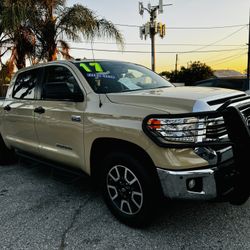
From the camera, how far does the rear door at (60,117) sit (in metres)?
3.30

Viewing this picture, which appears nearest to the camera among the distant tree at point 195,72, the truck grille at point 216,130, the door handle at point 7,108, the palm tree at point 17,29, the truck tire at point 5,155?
the truck grille at point 216,130

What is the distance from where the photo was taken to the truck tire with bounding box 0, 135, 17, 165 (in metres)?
5.26

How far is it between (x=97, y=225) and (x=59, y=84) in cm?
171

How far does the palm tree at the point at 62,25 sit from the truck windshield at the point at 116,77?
769cm

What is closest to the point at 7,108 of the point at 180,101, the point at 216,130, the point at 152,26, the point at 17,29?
the point at 180,101

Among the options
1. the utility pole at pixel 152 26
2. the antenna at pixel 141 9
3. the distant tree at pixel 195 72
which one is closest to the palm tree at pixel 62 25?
the utility pole at pixel 152 26

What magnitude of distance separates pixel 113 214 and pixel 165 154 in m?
1.12

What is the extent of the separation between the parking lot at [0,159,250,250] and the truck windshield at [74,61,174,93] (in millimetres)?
1457

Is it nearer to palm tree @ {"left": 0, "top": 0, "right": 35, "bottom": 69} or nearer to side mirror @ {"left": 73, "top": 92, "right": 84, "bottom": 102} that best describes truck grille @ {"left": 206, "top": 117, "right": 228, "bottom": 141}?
side mirror @ {"left": 73, "top": 92, "right": 84, "bottom": 102}

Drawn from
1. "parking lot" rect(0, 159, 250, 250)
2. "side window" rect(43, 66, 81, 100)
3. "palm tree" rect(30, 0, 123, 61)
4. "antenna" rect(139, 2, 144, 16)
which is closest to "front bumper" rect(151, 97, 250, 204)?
"parking lot" rect(0, 159, 250, 250)

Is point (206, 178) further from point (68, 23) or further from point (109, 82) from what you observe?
point (68, 23)

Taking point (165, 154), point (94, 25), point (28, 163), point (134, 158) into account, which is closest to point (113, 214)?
point (134, 158)

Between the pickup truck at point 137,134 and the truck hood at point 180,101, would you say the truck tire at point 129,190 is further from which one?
the truck hood at point 180,101

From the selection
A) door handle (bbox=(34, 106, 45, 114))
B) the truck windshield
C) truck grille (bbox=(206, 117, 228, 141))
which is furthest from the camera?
door handle (bbox=(34, 106, 45, 114))
